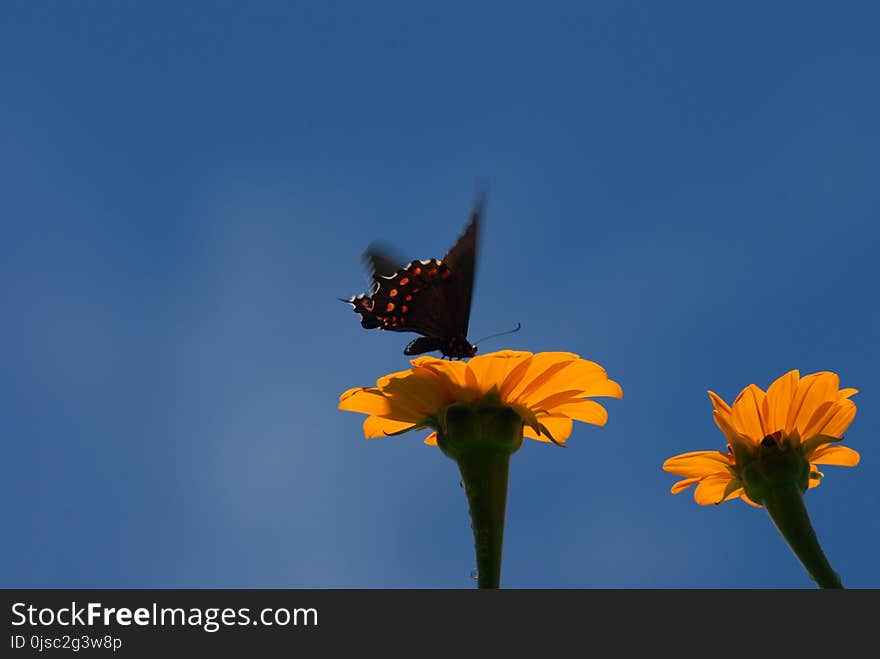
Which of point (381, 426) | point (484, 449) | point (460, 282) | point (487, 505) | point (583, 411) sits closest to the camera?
point (487, 505)

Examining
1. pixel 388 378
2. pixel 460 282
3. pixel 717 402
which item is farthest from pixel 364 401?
pixel 460 282

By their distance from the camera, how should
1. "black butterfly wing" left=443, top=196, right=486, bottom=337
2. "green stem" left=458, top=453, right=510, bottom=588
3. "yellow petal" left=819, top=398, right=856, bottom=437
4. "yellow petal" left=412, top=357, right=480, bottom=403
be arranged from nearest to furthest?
"green stem" left=458, top=453, right=510, bottom=588, "yellow petal" left=412, top=357, right=480, bottom=403, "yellow petal" left=819, top=398, right=856, bottom=437, "black butterfly wing" left=443, top=196, right=486, bottom=337

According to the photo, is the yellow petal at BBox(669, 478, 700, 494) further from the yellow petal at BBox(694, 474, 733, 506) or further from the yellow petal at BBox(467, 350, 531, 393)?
the yellow petal at BBox(467, 350, 531, 393)

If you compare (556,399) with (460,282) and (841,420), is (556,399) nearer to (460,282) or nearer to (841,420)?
Answer: (841,420)

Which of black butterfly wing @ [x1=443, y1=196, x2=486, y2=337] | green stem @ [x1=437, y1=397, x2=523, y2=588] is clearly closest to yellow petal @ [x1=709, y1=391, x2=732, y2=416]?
green stem @ [x1=437, y1=397, x2=523, y2=588]
